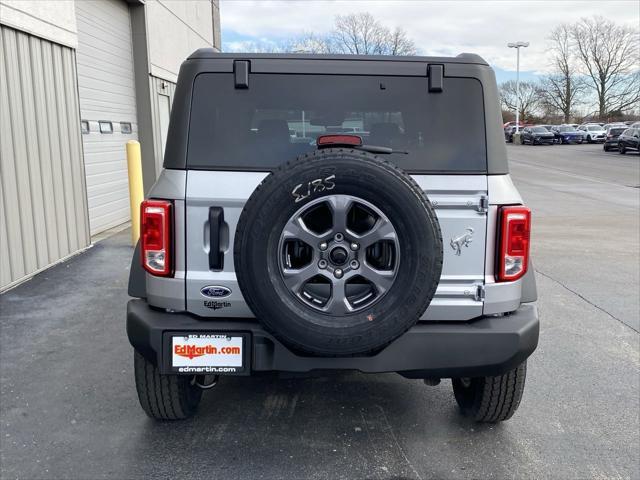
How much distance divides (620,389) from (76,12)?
856 cm

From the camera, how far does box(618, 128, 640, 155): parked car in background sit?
3274cm

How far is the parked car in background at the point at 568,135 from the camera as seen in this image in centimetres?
4681

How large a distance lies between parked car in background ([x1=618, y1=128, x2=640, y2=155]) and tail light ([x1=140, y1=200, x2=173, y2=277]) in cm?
3476

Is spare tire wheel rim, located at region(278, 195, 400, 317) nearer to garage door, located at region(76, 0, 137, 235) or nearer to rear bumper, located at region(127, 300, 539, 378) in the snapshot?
rear bumper, located at region(127, 300, 539, 378)

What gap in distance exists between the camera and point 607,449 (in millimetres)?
3285

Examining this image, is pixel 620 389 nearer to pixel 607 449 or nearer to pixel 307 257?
pixel 607 449

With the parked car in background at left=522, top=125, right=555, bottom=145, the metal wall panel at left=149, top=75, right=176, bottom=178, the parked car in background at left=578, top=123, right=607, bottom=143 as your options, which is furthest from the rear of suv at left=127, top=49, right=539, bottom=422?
the parked car in background at left=578, top=123, right=607, bottom=143

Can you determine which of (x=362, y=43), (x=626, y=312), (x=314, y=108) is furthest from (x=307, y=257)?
(x=362, y=43)

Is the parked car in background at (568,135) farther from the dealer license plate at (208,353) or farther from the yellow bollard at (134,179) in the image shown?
the dealer license plate at (208,353)

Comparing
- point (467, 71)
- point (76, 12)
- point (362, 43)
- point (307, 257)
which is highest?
point (362, 43)

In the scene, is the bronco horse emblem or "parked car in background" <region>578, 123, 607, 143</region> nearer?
the bronco horse emblem

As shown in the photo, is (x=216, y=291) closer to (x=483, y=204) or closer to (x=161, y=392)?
(x=161, y=392)

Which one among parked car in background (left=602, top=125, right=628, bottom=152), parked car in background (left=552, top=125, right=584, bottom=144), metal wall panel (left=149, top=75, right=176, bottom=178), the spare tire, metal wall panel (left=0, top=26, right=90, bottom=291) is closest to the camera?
the spare tire

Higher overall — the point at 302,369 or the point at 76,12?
the point at 76,12
